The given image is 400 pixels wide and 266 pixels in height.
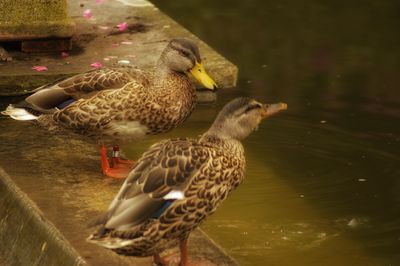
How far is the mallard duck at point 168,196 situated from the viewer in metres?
5.27

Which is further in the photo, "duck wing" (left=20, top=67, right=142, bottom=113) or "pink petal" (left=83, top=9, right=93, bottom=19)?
"pink petal" (left=83, top=9, right=93, bottom=19)

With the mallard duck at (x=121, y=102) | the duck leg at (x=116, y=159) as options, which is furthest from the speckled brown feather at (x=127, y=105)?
the duck leg at (x=116, y=159)

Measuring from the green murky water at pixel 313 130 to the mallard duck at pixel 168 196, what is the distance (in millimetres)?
1528

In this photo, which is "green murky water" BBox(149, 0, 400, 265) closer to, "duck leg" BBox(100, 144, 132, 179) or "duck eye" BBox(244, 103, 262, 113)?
"duck leg" BBox(100, 144, 132, 179)

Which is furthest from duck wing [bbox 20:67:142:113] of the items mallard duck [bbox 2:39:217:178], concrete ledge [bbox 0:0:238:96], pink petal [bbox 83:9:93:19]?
pink petal [bbox 83:9:93:19]

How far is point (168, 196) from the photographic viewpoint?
534 centimetres

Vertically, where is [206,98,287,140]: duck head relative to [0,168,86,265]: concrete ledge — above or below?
above

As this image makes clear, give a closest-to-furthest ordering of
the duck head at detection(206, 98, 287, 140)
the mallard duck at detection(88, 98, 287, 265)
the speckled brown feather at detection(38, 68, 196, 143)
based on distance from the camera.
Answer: the mallard duck at detection(88, 98, 287, 265)
the duck head at detection(206, 98, 287, 140)
the speckled brown feather at detection(38, 68, 196, 143)

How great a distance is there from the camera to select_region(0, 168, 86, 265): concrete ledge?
6016 mm

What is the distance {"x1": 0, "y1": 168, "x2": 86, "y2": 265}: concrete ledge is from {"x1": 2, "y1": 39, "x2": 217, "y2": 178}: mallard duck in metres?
0.49

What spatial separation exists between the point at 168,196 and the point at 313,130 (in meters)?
3.99

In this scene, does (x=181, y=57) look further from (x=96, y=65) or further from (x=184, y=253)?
(x=184, y=253)

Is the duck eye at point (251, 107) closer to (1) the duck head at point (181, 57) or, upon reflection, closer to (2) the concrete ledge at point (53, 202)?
(2) the concrete ledge at point (53, 202)

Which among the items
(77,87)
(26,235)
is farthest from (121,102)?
(26,235)
